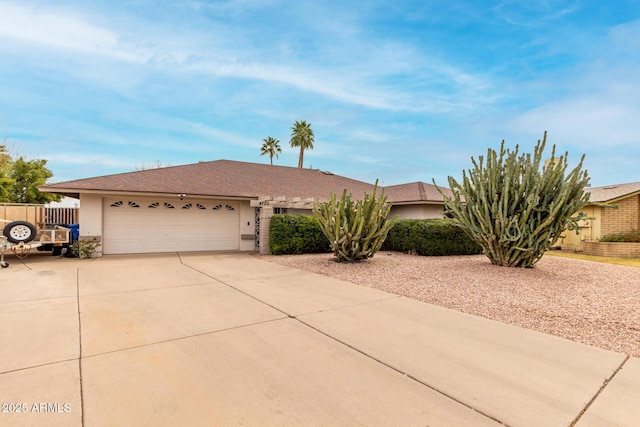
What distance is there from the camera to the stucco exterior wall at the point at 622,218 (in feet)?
48.9

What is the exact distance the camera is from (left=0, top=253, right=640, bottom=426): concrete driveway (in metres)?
2.66

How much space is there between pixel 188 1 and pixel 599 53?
547 inches

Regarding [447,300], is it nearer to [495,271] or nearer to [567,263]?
[495,271]

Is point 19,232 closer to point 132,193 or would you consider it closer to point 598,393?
point 132,193

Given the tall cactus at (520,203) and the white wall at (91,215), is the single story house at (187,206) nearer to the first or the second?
the white wall at (91,215)

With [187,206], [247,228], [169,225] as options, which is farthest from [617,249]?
[169,225]

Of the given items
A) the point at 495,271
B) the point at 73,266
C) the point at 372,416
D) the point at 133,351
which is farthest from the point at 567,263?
the point at 73,266

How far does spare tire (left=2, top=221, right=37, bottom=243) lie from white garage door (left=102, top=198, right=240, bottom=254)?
237 cm

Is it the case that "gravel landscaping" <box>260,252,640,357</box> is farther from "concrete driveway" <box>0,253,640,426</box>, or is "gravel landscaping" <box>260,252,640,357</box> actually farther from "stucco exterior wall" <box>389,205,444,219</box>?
"stucco exterior wall" <box>389,205,444,219</box>

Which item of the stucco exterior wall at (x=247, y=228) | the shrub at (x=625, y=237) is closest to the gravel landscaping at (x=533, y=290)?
the stucco exterior wall at (x=247, y=228)

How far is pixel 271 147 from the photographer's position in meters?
40.0

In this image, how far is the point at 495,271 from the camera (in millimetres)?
8938

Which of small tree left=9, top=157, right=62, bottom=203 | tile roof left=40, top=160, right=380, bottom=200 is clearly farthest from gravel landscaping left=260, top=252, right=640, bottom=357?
small tree left=9, top=157, right=62, bottom=203

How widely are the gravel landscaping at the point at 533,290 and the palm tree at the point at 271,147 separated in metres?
30.7
